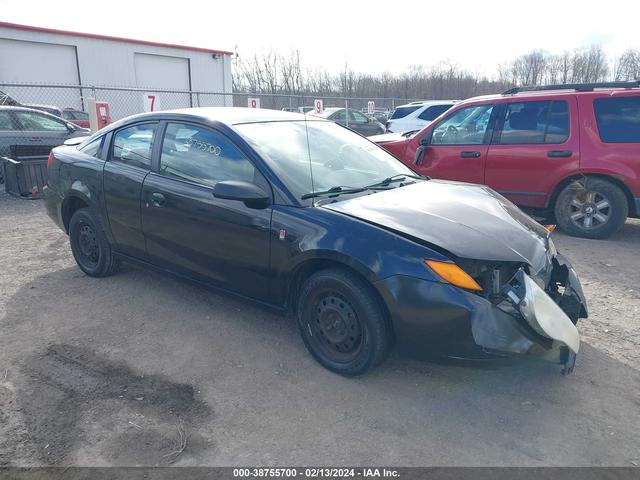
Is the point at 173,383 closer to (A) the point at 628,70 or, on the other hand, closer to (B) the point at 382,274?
(B) the point at 382,274

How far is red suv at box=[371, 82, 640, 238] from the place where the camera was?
5891 millimetres

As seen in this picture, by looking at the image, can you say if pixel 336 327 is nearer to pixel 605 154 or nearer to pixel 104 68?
pixel 605 154

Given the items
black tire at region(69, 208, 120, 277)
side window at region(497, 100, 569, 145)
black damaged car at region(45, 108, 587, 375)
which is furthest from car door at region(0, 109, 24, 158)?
side window at region(497, 100, 569, 145)

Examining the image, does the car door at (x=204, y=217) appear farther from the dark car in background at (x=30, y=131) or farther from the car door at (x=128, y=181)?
the dark car in background at (x=30, y=131)

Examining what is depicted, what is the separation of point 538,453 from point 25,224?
7216mm

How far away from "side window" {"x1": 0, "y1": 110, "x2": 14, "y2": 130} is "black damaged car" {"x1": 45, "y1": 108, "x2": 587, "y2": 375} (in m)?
6.66

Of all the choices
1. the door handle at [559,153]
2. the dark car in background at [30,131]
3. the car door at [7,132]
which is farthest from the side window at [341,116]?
the door handle at [559,153]

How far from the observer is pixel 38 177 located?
8703 mm

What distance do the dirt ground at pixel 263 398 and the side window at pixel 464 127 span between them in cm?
315

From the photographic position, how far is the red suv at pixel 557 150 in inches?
232

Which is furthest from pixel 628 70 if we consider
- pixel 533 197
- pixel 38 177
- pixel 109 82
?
pixel 38 177

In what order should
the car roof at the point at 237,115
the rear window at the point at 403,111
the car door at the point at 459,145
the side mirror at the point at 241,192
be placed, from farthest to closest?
the rear window at the point at 403,111 < the car door at the point at 459,145 < the car roof at the point at 237,115 < the side mirror at the point at 241,192

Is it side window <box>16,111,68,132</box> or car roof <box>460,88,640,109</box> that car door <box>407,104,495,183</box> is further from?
side window <box>16,111,68,132</box>

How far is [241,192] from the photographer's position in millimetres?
3188
